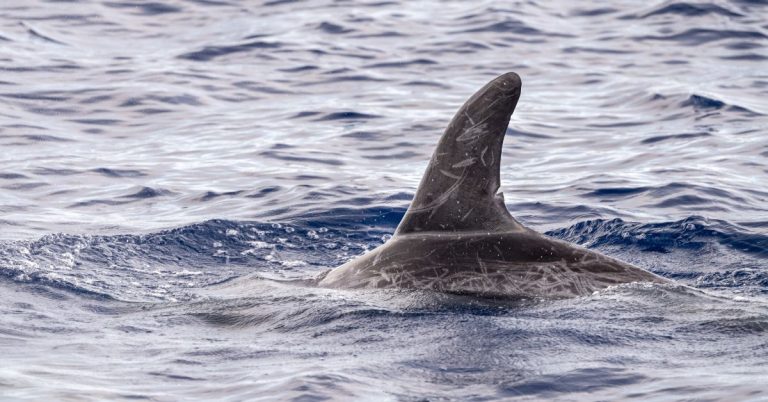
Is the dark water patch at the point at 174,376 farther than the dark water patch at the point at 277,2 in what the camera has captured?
No

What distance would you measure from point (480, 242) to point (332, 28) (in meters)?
17.9

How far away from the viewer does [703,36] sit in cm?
2489

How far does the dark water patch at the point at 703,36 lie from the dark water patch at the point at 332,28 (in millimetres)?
6237

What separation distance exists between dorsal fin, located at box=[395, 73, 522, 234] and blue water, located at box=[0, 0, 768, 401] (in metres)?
0.74

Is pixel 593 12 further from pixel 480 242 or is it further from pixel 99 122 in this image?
pixel 480 242

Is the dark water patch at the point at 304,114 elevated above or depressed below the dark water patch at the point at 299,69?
below

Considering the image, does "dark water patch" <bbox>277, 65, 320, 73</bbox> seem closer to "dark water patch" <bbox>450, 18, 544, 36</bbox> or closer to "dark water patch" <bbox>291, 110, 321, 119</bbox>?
"dark water patch" <bbox>291, 110, 321, 119</bbox>

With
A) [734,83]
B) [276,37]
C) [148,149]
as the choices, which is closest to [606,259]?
[148,149]

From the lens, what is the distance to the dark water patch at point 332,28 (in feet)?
86.5

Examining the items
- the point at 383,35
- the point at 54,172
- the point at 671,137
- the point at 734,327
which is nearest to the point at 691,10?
the point at 383,35

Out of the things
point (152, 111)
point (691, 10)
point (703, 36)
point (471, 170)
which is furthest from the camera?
point (691, 10)

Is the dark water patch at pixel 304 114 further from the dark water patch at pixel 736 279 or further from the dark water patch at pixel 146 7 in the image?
the dark water patch at pixel 146 7

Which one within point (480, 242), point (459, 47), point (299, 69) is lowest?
point (299, 69)

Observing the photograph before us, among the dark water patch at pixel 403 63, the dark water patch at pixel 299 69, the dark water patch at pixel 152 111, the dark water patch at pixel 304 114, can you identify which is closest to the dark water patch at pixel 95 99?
the dark water patch at pixel 152 111
